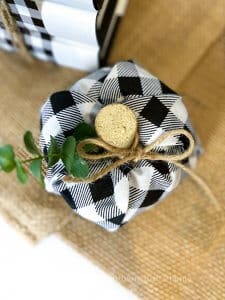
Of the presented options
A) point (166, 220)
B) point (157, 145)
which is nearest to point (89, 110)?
point (157, 145)

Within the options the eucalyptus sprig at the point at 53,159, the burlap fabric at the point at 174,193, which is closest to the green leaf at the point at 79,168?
the eucalyptus sprig at the point at 53,159

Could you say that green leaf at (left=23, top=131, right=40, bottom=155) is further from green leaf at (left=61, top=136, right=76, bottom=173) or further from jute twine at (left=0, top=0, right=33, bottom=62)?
jute twine at (left=0, top=0, right=33, bottom=62)

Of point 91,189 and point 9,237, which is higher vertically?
point 91,189

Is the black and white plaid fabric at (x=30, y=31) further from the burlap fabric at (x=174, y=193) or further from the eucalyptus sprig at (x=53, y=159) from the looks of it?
the eucalyptus sprig at (x=53, y=159)

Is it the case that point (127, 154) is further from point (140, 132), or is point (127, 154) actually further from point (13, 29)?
point (13, 29)

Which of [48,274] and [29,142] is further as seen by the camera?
[48,274]

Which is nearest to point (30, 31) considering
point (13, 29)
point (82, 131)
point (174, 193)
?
point (13, 29)

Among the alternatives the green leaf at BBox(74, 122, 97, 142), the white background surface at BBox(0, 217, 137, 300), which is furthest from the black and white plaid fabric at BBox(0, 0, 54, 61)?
the white background surface at BBox(0, 217, 137, 300)

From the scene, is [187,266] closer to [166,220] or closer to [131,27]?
[166,220]
